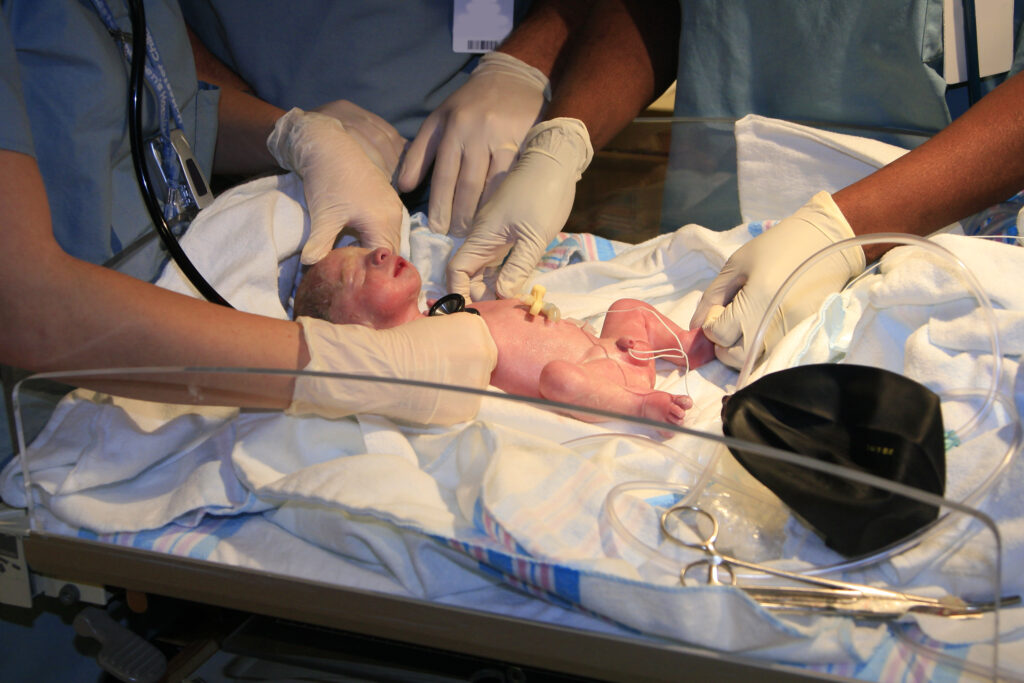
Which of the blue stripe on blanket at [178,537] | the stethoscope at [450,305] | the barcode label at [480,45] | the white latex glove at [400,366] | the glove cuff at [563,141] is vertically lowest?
the blue stripe on blanket at [178,537]

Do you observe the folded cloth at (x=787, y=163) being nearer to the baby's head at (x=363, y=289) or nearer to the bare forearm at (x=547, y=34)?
the bare forearm at (x=547, y=34)

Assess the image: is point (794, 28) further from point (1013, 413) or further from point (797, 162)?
point (1013, 413)

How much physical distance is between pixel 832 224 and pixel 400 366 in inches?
31.7

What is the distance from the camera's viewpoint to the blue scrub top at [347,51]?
1774 millimetres

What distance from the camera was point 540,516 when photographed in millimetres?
838

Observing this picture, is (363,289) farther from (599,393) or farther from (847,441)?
(847,441)

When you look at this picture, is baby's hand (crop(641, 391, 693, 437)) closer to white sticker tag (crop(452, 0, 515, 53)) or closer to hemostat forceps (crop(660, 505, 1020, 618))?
hemostat forceps (crop(660, 505, 1020, 618))

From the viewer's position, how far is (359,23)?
1768 mm

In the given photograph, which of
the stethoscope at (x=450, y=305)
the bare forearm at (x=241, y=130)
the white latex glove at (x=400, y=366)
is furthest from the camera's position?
the bare forearm at (x=241, y=130)

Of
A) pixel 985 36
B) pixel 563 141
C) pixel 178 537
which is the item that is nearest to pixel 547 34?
pixel 563 141

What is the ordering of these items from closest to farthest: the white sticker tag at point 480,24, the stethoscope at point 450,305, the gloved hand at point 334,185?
the stethoscope at point 450,305, the gloved hand at point 334,185, the white sticker tag at point 480,24

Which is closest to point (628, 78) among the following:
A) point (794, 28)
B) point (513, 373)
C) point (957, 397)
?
point (794, 28)

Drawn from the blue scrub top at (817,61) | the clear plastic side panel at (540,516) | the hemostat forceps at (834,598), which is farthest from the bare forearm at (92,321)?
the blue scrub top at (817,61)

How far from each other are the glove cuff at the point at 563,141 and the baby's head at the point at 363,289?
0.42 m
